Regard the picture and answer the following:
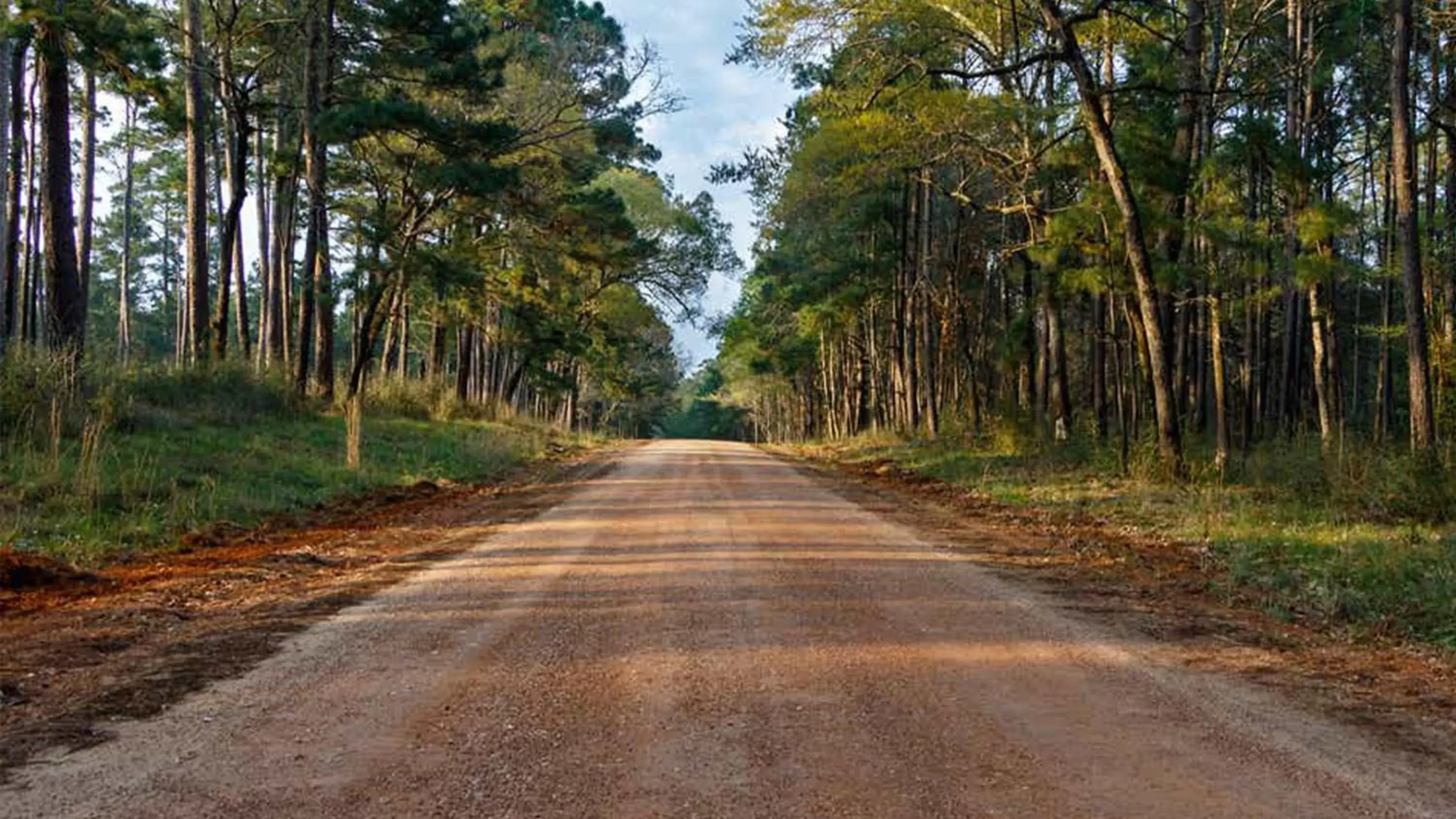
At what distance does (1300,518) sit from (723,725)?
8064mm

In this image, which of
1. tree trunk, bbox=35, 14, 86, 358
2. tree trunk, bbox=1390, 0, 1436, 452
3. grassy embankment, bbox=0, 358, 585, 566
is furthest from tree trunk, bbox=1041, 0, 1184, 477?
tree trunk, bbox=35, 14, 86, 358

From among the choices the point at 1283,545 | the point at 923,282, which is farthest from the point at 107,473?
the point at 923,282

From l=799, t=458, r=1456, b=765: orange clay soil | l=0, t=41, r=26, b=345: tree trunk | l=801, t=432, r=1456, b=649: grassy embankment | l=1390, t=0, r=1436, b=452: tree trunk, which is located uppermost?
l=0, t=41, r=26, b=345: tree trunk

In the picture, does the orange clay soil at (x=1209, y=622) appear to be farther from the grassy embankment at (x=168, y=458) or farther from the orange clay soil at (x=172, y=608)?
the grassy embankment at (x=168, y=458)

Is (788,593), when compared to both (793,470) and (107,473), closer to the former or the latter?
(107,473)

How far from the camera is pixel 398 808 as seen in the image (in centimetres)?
321

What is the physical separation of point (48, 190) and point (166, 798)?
14.3 m

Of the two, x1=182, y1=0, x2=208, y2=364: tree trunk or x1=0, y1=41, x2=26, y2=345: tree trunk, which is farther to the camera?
x1=0, y1=41, x2=26, y2=345: tree trunk

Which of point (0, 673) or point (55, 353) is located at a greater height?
point (55, 353)

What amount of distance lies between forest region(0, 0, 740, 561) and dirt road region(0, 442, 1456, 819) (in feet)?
16.1

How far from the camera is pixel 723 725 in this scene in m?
4.02

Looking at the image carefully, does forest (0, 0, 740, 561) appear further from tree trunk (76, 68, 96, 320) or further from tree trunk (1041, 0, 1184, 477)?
tree trunk (1041, 0, 1184, 477)

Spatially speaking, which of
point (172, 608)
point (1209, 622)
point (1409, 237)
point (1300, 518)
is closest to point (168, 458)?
point (172, 608)

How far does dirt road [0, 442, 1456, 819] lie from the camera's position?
3301 mm
